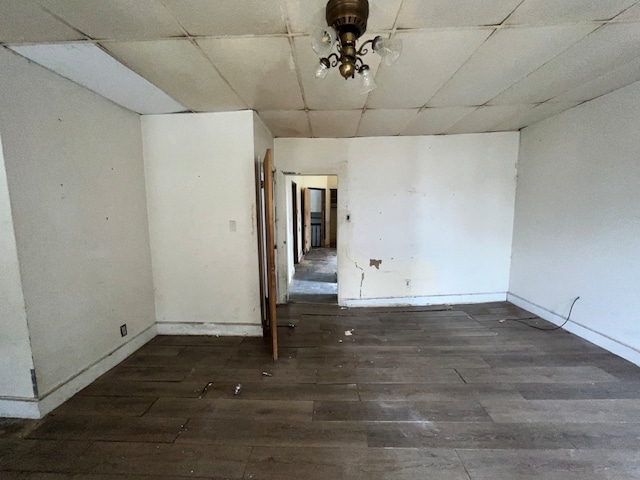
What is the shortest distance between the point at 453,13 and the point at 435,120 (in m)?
1.67

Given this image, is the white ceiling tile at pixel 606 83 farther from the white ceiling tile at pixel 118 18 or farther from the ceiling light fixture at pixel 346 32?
the white ceiling tile at pixel 118 18

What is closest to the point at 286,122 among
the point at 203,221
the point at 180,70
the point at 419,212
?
the point at 180,70

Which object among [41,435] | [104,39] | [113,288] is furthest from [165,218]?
[41,435]

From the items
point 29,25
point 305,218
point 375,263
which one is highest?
point 29,25

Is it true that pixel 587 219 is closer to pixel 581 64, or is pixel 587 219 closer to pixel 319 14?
pixel 581 64

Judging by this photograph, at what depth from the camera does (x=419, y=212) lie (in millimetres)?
3500

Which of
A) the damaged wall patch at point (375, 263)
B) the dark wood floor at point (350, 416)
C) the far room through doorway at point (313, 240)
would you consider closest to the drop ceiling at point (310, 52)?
the damaged wall patch at point (375, 263)

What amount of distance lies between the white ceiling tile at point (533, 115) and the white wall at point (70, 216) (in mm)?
4215

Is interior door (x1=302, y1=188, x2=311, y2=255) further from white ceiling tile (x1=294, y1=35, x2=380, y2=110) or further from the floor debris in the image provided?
the floor debris

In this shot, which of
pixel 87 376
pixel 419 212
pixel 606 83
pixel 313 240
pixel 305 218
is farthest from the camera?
pixel 313 240

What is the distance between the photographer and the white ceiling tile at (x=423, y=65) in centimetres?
149

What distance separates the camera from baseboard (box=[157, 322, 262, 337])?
2727 mm

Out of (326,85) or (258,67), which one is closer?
(258,67)

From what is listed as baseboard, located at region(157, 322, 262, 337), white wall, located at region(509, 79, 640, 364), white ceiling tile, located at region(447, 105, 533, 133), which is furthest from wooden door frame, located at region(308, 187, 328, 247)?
baseboard, located at region(157, 322, 262, 337)
